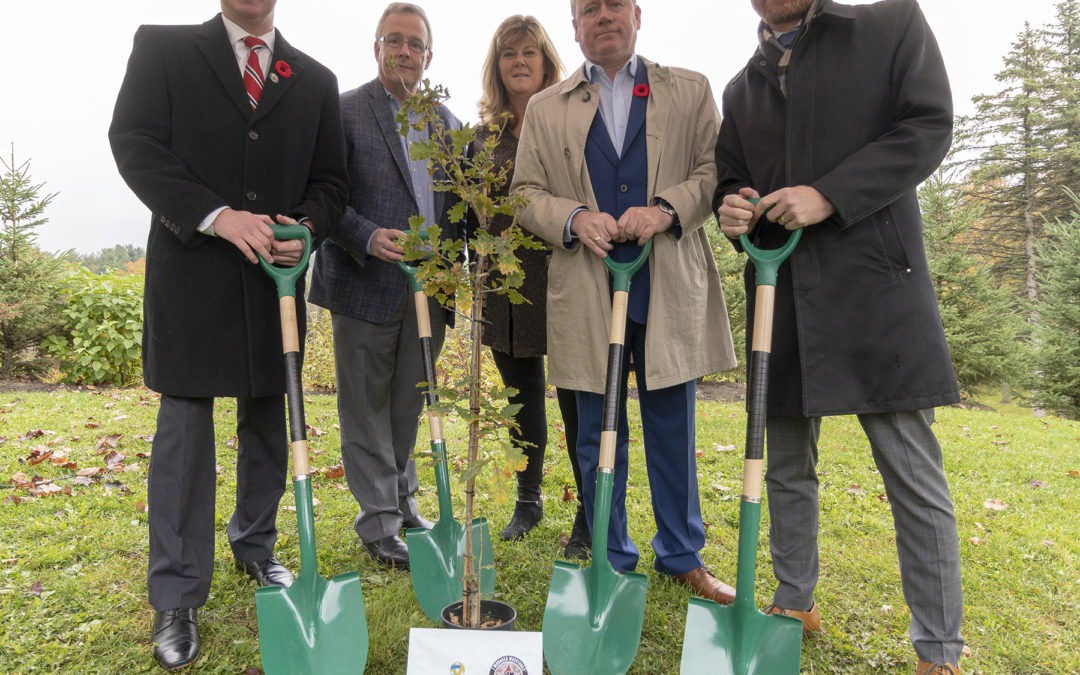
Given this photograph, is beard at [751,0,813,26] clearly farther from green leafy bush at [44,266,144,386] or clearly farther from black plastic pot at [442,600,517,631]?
green leafy bush at [44,266,144,386]

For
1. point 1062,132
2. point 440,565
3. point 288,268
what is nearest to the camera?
point 288,268

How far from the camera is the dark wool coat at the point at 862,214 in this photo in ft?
6.51

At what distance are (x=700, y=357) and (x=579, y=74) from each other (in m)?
1.19

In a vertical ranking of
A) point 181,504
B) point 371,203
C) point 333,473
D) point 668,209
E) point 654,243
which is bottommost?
point 333,473

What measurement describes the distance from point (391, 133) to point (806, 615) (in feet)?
8.25

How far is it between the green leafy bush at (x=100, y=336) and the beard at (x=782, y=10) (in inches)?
309

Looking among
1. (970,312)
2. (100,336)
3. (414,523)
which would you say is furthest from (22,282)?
(970,312)

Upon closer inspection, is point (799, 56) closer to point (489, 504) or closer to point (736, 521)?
point (736, 521)

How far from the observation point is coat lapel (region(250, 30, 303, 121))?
250 centimetres

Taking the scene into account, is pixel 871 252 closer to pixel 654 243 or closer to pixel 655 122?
pixel 654 243

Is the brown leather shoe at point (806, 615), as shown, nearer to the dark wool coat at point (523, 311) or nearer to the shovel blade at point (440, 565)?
the shovel blade at point (440, 565)

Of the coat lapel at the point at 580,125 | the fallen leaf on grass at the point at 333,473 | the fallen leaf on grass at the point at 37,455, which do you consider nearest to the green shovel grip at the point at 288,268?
the coat lapel at the point at 580,125

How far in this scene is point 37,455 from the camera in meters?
4.48

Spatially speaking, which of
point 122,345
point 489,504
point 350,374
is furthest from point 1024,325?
point 122,345
